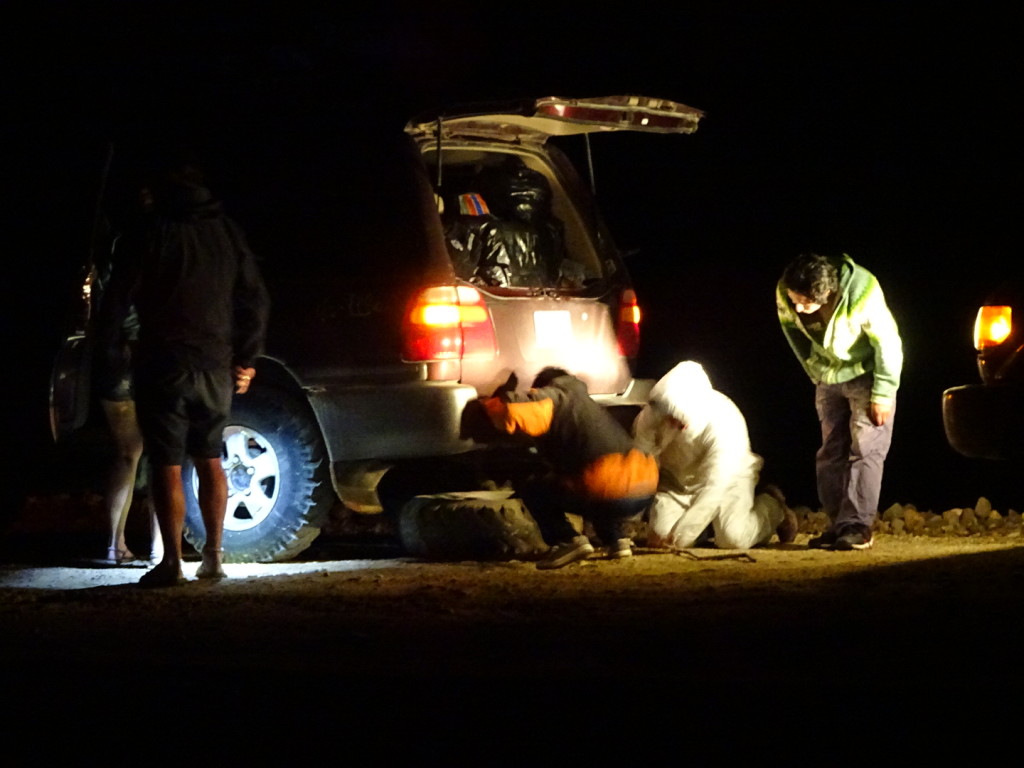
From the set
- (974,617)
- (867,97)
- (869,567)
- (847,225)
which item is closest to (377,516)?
(869,567)

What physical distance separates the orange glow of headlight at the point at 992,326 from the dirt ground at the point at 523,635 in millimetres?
994

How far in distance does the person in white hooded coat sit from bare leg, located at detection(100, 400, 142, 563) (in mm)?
2561

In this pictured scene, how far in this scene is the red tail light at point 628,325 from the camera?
876 cm

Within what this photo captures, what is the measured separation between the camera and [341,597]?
693 centimetres

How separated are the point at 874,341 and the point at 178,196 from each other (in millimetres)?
3473

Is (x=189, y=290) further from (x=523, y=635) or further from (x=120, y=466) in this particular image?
(x=523, y=635)

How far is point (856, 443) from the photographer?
8359mm

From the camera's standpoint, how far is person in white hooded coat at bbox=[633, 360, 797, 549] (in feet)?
27.8

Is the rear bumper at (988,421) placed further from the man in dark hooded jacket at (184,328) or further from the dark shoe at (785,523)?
the man in dark hooded jacket at (184,328)

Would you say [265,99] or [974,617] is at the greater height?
[265,99]

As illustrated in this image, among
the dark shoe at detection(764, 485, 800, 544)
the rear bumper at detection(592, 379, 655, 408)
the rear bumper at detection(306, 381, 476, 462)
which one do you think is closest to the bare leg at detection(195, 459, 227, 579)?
the rear bumper at detection(306, 381, 476, 462)

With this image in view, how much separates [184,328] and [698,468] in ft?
9.13

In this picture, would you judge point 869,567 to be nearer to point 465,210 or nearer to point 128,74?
point 465,210

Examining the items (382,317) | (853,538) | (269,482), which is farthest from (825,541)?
(269,482)
